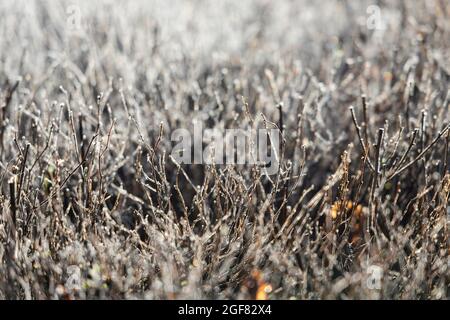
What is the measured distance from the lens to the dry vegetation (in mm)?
1783

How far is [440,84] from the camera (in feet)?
9.27

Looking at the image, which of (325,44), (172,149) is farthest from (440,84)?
(172,149)

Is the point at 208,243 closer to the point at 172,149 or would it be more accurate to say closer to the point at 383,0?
the point at 172,149

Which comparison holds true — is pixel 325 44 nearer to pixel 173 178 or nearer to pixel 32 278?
pixel 173 178

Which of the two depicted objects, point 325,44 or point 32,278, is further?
point 325,44

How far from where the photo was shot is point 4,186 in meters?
2.23

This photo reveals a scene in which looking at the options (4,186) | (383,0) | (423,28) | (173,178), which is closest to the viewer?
(4,186)

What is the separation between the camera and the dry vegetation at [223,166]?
1.78 meters

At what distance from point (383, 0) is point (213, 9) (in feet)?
4.48

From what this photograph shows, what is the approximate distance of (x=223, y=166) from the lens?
2.42 metres

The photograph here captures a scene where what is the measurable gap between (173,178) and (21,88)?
3.19 ft

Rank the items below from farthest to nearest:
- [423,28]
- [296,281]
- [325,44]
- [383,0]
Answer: [383,0] → [325,44] → [423,28] → [296,281]
